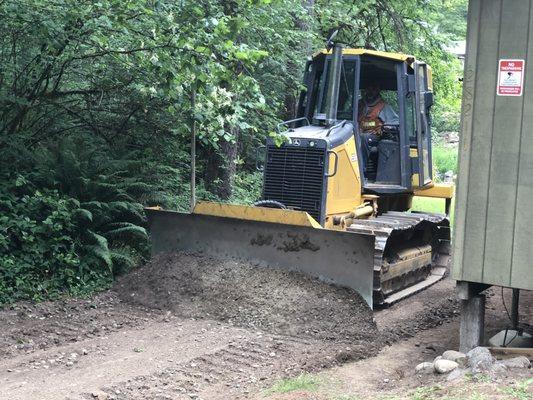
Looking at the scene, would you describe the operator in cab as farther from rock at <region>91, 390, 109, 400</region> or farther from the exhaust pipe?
rock at <region>91, 390, 109, 400</region>

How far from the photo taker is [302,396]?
517 cm

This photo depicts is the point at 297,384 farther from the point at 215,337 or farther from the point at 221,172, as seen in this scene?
the point at 221,172

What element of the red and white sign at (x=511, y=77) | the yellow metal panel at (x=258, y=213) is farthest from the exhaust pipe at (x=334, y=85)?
the red and white sign at (x=511, y=77)

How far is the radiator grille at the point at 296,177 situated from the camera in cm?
845

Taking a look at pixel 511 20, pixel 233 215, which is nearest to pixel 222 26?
pixel 233 215

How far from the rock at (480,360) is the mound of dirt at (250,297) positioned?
5.11 feet

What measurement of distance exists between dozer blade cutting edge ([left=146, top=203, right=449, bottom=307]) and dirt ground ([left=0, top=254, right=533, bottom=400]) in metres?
0.18

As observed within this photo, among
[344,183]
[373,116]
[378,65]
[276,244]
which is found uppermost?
[378,65]

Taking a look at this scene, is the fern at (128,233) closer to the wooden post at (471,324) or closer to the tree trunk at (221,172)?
the tree trunk at (221,172)

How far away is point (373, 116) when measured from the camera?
9.53 m

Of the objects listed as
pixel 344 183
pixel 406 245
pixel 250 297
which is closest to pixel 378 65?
pixel 344 183

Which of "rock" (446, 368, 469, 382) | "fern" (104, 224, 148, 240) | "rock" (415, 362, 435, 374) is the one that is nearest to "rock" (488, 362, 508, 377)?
"rock" (446, 368, 469, 382)

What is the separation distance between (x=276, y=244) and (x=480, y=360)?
321cm

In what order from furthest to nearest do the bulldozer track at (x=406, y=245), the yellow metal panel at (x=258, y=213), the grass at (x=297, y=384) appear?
the bulldozer track at (x=406, y=245)
the yellow metal panel at (x=258, y=213)
the grass at (x=297, y=384)
